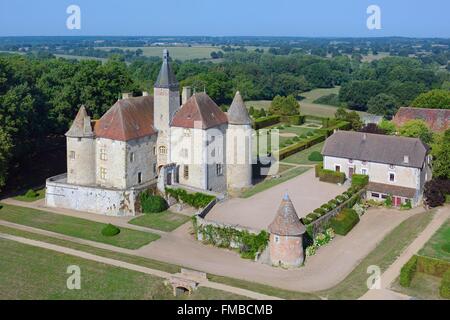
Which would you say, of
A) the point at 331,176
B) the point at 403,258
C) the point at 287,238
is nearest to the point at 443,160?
the point at 331,176

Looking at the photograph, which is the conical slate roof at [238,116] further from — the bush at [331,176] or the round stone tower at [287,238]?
the round stone tower at [287,238]

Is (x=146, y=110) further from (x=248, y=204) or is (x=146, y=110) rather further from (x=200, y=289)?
(x=200, y=289)

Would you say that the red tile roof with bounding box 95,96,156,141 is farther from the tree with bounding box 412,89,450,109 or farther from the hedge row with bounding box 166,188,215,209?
the tree with bounding box 412,89,450,109

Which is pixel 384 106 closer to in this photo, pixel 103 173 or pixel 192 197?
pixel 192 197

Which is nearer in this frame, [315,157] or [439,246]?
[439,246]
